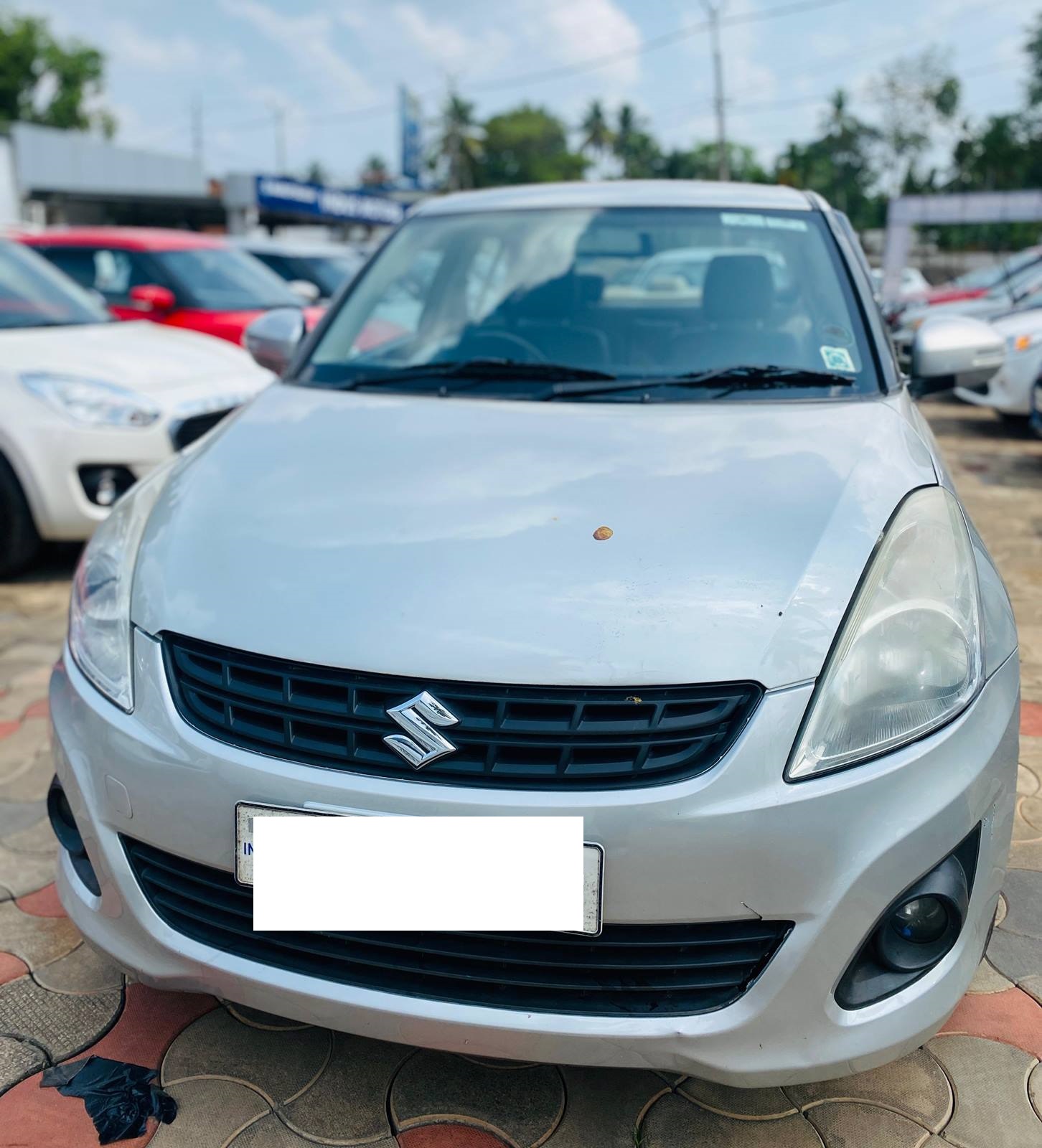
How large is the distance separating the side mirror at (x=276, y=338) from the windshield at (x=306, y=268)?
6.58m

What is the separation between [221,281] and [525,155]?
3234 inches

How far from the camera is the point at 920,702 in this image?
55.8 inches

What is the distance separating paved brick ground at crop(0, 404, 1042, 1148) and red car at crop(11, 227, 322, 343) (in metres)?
5.11

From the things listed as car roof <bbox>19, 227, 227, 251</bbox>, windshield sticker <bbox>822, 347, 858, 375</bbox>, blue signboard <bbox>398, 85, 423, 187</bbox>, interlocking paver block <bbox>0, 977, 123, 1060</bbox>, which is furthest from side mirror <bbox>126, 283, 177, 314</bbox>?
blue signboard <bbox>398, 85, 423, 187</bbox>

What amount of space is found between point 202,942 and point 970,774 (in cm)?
108

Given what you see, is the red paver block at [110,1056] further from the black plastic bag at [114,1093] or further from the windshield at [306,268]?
the windshield at [306,268]

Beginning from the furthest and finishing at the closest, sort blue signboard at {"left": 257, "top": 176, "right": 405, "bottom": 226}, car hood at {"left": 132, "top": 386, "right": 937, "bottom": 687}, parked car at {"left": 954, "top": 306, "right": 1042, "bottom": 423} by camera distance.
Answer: blue signboard at {"left": 257, "top": 176, "right": 405, "bottom": 226} < parked car at {"left": 954, "top": 306, "right": 1042, "bottom": 423} < car hood at {"left": 132, "top": 386, "right": 937, "bottom": 687}

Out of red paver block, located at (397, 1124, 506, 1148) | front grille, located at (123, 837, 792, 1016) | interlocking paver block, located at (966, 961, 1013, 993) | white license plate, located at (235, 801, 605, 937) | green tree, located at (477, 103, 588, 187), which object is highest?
green tree, located at (477, 103, 588, 187)

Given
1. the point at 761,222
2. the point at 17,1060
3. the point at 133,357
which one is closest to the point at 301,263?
the point at 133,357

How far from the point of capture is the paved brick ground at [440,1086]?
4.99ft

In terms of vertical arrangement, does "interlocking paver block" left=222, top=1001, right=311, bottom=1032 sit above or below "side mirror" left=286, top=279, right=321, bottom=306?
below

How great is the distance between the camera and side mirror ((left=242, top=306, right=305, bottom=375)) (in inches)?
113

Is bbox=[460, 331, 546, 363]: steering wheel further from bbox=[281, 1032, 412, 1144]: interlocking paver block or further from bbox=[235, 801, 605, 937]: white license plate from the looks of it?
bbox=[281, 1032, 412, 1144]: interlocking paver block

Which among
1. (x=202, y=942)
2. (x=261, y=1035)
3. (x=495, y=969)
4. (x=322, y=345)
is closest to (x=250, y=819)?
(x=202, y=942)
